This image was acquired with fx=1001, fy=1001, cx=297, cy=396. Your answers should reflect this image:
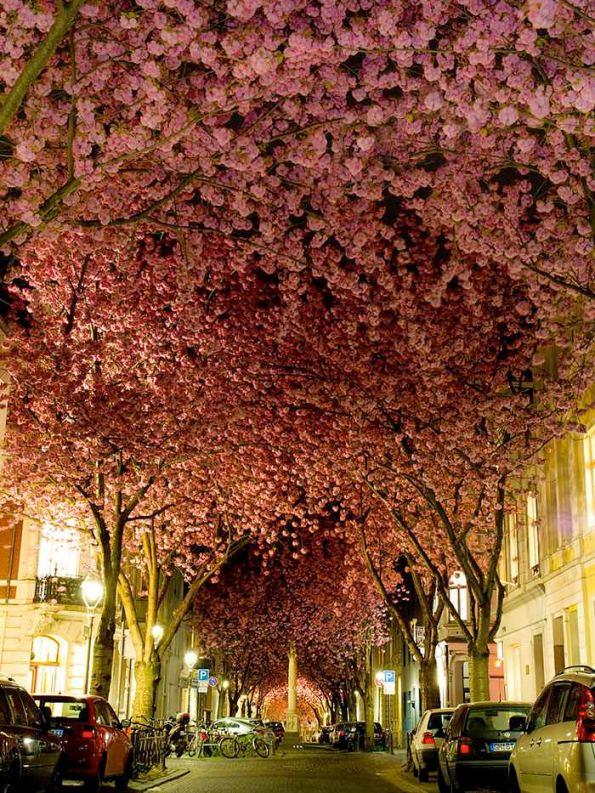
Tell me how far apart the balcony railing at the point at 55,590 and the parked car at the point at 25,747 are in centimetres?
2087

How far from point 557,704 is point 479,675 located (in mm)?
12979

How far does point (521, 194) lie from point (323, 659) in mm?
63521

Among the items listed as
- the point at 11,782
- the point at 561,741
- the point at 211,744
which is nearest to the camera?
the point at 561,741

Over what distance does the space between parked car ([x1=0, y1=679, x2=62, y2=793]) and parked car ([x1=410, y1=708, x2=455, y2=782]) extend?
11.0m

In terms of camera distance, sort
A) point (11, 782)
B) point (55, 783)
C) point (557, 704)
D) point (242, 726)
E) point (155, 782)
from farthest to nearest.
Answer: point (242, 726) → point (155, 782) → point (55, 783) → point (11, 782) → point (557, 704)

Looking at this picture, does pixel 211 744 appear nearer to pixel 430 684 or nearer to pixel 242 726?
pixel 242 726

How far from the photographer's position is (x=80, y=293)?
21.8 m

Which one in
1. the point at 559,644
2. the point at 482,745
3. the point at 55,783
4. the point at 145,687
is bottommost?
the point at 55,783

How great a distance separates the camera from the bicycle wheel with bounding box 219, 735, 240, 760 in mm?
37219

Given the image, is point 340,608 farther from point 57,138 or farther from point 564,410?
point 57,138

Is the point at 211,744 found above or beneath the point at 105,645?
beneath

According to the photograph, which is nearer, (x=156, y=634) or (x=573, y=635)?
(x=573, y=635)

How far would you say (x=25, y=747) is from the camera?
11.6m

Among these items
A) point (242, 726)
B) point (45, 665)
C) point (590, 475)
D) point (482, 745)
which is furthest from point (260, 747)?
point (482, 745)
